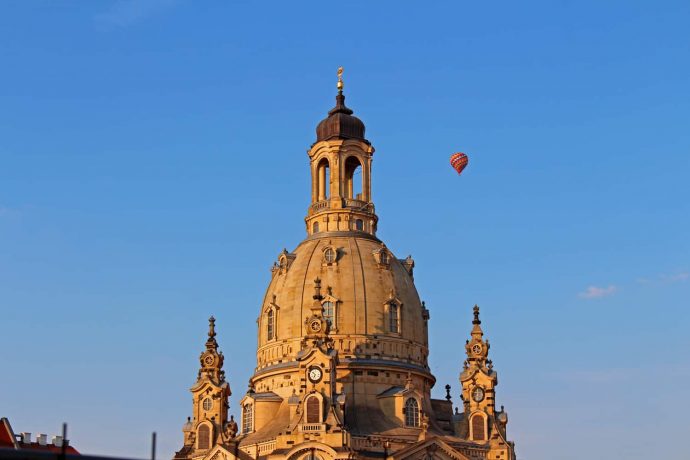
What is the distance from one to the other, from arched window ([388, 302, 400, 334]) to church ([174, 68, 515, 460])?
0.11m

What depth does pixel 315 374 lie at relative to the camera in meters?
94.4

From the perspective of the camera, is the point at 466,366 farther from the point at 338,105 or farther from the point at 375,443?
the point at 338,105

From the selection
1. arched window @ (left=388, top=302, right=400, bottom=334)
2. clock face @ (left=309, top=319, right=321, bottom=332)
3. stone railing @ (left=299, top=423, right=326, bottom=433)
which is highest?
arched window @ (left=388, top=302, right=400, bottom=334)

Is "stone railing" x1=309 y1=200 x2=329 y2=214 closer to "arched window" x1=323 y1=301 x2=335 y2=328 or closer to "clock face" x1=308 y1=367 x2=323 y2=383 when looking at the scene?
"arched window" x1=323 y1=301 x2=335 y2=328

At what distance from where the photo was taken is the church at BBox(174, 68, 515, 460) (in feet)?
309

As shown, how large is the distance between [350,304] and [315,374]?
369 inches

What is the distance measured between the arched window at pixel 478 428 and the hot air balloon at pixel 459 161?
2251cm

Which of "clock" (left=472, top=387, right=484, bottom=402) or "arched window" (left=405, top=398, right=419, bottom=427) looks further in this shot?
"clock" (left=472, top=387, right=484, bottom=402)

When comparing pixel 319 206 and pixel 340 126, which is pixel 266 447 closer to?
pixel 319 206

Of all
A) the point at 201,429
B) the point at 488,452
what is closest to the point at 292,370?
the point at 201,429

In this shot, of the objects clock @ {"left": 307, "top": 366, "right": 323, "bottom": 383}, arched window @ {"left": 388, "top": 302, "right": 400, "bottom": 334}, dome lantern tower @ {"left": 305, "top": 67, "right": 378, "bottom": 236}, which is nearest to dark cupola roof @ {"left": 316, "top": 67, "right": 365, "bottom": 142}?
dome lantern tower @ {"left": 305, "top": 67, "right": 378, "bottom": 236}

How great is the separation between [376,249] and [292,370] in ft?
44.1

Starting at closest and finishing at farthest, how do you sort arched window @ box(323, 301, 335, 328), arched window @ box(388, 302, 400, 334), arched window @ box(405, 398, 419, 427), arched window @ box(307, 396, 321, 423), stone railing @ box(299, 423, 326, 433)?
stone railing @ box(299, 423, 326, 433)
arched window @ box(307, 396, 321, 423)
arched window @ box(405, 398, 419, 427)
arched window @ box(323, 301, 335, 328)
arched window @ box(388, 302, 400, 334)

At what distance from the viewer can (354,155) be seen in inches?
4328
